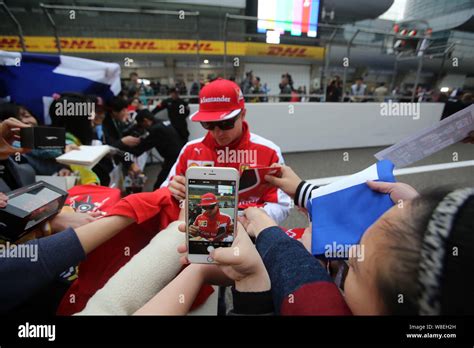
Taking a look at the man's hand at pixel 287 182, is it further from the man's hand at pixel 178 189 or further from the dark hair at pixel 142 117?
the dark hair at pixel 142 117

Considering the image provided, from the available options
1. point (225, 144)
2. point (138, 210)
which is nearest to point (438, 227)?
point (138, 210)

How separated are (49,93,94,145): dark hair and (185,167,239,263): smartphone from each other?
1.75 m

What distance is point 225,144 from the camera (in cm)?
135

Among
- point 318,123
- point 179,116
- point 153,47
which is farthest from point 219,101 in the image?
point 153,47

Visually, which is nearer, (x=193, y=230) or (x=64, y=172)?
(x=193, y=230)

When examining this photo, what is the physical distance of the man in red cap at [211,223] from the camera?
23.9 inches

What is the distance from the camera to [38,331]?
490 mm

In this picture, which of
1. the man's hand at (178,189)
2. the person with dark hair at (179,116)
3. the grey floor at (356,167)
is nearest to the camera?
the grey floor at (356,167)

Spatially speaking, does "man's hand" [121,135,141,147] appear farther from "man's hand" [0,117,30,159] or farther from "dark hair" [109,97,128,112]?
"man's hand" [0,117,30,159]

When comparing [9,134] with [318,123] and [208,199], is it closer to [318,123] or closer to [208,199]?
[208,199]

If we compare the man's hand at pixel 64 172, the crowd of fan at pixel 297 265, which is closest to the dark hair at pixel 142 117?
the man's hand at pixel 64 172

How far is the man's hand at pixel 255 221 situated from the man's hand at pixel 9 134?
918 mm

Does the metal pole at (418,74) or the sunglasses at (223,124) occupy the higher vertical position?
the metal pole at (418,74)

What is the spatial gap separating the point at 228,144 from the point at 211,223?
0.80 metres
